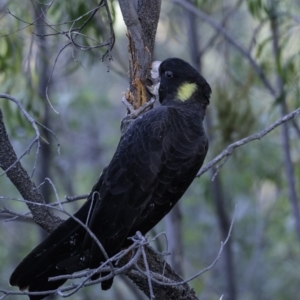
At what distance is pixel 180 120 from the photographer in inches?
107

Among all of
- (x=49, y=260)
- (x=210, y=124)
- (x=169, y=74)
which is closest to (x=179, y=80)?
(x=169, y=74)

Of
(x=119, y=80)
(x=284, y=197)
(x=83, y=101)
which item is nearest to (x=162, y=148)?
(x=83, y=101)

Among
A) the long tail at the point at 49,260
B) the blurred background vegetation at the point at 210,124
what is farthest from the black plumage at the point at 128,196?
the blurred background vegetation at the point at 210,124

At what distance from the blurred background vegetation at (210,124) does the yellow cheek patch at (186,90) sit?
1009 mm

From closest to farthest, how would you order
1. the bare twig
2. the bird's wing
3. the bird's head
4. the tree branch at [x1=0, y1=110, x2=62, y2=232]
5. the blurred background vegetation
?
the tree branch at [x1=0, y1=110, x2=62, y2=232] < the bird's wing < the bare twig < the bird's head < the blurred background vegetation

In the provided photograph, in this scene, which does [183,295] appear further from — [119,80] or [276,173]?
[119,80]

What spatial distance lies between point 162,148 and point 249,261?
4.67 m

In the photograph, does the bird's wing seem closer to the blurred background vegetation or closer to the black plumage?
the black plumage

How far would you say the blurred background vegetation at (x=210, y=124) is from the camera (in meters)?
4.23

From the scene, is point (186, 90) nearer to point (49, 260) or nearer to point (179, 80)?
point (179, 80)

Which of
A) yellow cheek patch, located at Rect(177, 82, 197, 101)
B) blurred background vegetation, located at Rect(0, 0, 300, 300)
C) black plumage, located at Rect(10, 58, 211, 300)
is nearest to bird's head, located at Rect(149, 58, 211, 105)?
yellow cheek patch, located at Rect(177, 82, 197, 101)

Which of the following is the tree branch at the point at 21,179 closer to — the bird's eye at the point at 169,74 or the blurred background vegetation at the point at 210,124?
the bird's eye at the point at 169,74

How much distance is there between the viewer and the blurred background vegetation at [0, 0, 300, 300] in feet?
13.9

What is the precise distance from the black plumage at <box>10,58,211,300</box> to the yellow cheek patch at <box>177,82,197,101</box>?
196 millimetres
